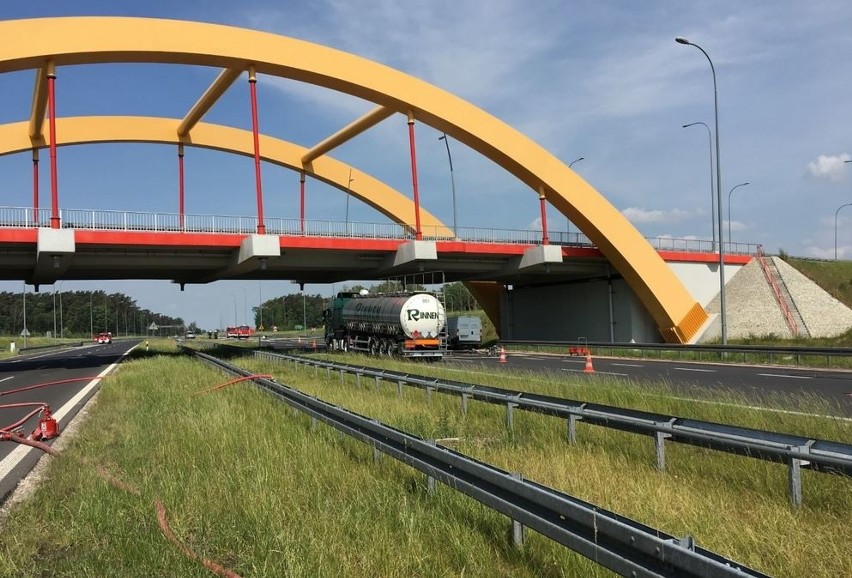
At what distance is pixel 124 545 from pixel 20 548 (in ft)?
2.74

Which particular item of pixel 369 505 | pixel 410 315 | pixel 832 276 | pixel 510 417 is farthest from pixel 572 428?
pixel 832 276

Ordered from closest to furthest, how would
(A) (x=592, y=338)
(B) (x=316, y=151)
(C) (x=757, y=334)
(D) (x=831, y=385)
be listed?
(D) (x=831, y=385), (C) (x=757, y=334), (A) (x=592, y=338), (B) (x=316, y=151)

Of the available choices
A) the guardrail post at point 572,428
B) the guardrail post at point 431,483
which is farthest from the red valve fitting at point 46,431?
the guardrail post at point 572,428

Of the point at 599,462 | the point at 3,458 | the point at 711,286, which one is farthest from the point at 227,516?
the point at 711,286

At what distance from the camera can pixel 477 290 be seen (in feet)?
177

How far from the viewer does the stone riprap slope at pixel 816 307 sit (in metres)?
34.2

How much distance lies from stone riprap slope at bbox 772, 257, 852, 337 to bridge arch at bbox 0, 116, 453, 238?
19725 millimetres

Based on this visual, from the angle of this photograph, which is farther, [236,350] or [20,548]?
[236,350]

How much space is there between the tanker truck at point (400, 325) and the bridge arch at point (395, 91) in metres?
11.5

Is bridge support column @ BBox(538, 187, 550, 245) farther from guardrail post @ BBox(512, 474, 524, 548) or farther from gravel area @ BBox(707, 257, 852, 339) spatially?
guardrail post @ BBox(512, 474, 524, 548)

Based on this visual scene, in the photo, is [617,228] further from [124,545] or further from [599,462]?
[124,545]

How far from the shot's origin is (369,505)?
552 cm

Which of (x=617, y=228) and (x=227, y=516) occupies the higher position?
(x=617, y=228)

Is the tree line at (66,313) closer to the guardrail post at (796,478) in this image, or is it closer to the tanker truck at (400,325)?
the tanker truck at (400,325)
